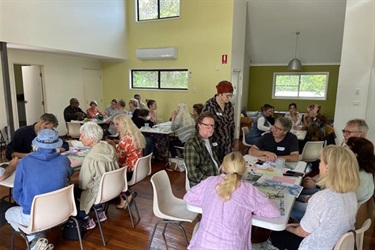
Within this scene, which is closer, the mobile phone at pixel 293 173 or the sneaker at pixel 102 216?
the mobile phone at pixel 293 173

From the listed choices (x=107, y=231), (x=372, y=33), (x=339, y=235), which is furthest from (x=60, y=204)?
(x=372, y=33)

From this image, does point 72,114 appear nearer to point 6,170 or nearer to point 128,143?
point 128,143

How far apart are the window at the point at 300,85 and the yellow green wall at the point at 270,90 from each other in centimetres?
15

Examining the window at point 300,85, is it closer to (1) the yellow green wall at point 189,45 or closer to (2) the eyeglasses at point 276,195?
(1) the yellow green wall at point 189,45

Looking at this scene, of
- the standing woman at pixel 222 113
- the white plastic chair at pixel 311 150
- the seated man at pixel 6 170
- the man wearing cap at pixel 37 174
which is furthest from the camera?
the white plastic chair at pixel 311 150

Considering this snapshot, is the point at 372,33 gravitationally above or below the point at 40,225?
above

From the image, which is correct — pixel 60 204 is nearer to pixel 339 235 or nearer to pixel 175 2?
pixel 339 235

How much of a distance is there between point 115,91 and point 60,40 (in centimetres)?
293

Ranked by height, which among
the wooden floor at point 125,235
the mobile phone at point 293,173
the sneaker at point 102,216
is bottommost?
the wooden floor at point 125,235

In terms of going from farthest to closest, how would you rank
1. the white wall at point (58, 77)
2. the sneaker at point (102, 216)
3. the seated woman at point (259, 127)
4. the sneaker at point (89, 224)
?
1. the white wall at point (58, 77)
2. the seated woman at point (259, 127)
3. the sneaker at point (102, 216)
4. the sneaker at point (89, 224)

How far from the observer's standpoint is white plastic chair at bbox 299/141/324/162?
390 cm

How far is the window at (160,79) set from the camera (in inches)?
306

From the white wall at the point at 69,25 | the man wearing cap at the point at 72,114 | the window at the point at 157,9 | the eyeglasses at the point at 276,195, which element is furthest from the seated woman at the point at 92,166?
the window at the point at 157,9

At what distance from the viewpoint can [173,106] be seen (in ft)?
26.2
